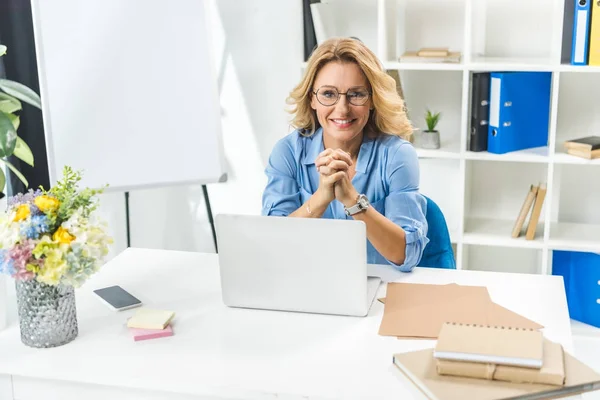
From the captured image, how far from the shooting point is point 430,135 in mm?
3264

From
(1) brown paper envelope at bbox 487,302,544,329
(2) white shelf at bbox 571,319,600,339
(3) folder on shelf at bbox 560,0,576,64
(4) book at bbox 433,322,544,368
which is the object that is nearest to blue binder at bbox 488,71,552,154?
(3) folder on shelf at bbox 560,0,576,64

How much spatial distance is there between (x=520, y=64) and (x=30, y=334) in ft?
7.14

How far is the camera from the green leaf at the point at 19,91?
2.94 m

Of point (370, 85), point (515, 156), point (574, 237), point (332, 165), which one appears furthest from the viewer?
point (574, 237)

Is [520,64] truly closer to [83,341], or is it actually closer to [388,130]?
[388,130]

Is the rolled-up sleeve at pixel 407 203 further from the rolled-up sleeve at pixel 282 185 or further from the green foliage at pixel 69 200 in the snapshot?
the green foliage at pixel 69 200

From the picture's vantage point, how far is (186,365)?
155 cm

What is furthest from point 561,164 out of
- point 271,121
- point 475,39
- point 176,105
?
point 176,105

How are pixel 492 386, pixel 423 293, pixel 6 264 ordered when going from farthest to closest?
pixel 423 293
pixel 6 264
pixel 492 386

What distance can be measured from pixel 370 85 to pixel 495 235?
1.28m

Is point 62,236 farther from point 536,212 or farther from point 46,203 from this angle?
point 536,212

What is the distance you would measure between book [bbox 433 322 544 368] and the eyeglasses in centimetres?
88

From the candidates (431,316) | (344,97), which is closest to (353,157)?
(344,97)

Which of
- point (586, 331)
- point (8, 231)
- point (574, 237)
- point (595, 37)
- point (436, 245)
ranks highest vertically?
point (595, 37)
